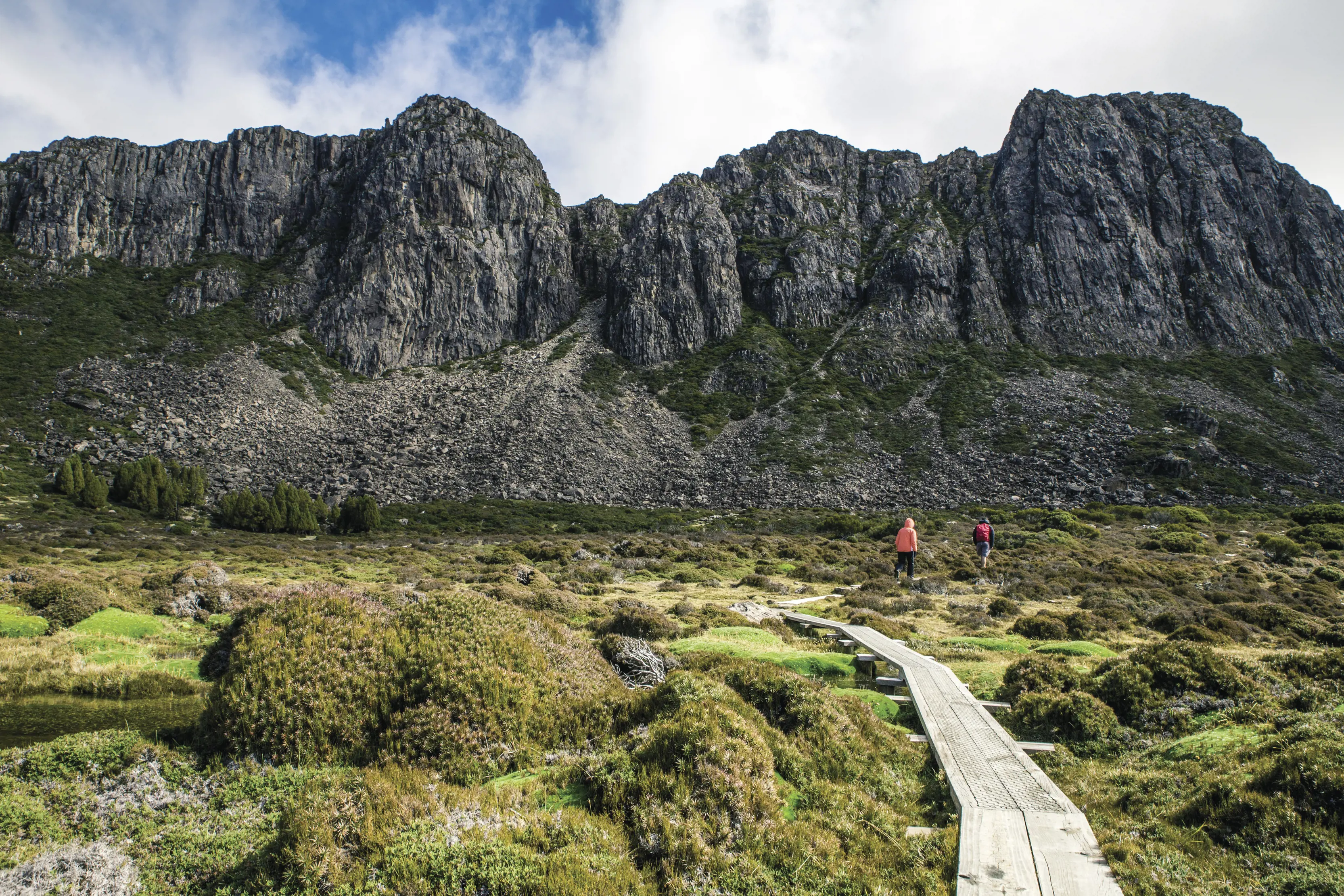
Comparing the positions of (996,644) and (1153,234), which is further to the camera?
(1153,234)

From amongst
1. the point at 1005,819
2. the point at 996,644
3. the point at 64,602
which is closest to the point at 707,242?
the point at 996,644

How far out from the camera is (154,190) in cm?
11006

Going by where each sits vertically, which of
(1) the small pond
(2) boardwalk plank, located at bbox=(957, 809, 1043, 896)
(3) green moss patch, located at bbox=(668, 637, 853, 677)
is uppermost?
(2) boardwalk plank, located at bbox=(957, 809, 1043, 896)

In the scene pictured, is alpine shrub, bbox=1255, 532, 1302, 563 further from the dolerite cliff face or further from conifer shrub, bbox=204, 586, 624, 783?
the dolerite cliff face

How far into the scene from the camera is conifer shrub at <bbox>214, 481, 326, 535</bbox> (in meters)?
55.2

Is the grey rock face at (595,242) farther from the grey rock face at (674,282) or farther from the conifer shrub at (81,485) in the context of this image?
the conifer shrub at (81,485)

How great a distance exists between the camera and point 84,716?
26.3ft

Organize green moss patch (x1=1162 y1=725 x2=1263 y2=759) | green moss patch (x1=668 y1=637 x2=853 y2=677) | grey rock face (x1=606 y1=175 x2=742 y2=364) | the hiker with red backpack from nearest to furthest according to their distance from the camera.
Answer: green moss patch (x1=1162 y1=725 x2=1263 y2=759) → green moss patch (x1=668 y1=637 x2=853 y2=677) → the hiker with red backpack → grey rock face (x1=606 y1=175 x2=742 y2=364)

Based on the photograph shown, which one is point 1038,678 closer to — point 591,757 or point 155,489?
point 591,757

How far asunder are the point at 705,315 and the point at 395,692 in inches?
4340

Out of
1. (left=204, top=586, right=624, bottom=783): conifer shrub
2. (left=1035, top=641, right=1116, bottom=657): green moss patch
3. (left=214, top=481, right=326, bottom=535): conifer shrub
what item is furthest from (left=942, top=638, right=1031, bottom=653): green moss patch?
(left=214, top=481, right=326, bottom=535): conifer shrub

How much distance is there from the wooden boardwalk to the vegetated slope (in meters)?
64.4

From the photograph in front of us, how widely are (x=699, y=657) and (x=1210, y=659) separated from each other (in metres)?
8.80

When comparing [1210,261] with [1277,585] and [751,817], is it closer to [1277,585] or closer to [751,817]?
[1277,585]
